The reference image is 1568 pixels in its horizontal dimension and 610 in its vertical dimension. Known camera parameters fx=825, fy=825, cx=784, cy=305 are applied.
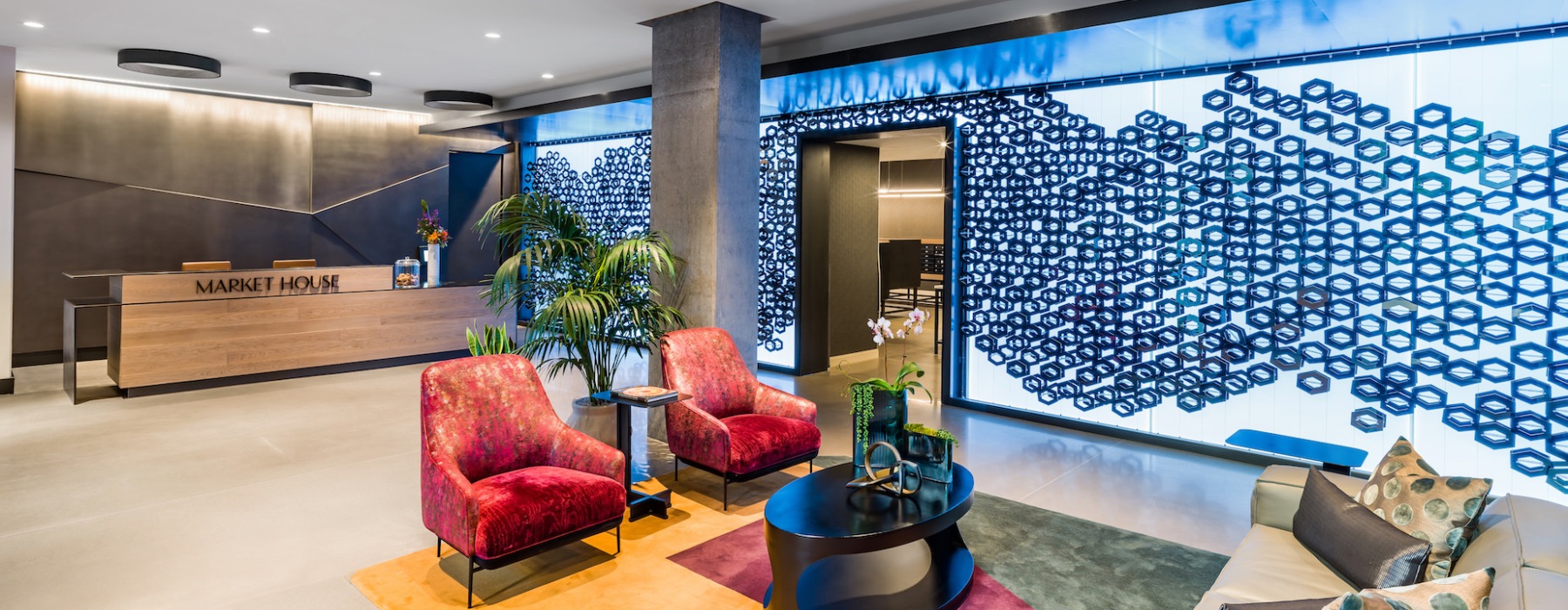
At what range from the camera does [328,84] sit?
8188mm

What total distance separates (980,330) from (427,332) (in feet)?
19.4

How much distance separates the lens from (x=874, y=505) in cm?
329

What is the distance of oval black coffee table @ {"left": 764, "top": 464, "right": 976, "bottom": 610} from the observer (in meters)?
2.99

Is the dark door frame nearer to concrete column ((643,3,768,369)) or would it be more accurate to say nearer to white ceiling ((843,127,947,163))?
white ceiling ((843,127,947,163))

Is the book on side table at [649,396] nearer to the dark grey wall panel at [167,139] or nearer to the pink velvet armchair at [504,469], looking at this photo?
the pink velvet armchair at [504,469]

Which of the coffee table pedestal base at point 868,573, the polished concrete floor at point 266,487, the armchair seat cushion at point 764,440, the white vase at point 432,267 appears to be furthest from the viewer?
the white vase at point 432,267

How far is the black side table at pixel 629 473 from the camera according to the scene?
416 centimetres

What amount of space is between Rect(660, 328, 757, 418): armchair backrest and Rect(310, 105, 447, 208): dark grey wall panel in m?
7.60

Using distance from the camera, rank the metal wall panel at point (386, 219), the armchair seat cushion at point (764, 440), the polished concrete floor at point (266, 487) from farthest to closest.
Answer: the metal wall panel at point (386, 219)
the armchair seat cushion at point (764, 440)
the polished concrete floor at point (266, 487)

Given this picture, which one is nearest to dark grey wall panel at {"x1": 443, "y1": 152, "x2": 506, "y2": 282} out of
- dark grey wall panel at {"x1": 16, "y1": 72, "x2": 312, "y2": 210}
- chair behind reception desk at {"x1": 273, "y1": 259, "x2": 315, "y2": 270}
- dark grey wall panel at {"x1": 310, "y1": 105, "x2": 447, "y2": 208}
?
dark grey wall panel at {"x1": 310, "y1": 105, "x2": 447, "y2": 208}

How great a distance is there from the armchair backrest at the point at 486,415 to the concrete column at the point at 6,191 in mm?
5879

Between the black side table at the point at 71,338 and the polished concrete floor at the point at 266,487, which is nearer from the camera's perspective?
the polished concrete floor at the point at 266,487

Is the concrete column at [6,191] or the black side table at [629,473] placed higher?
the concrete column at [6,191]

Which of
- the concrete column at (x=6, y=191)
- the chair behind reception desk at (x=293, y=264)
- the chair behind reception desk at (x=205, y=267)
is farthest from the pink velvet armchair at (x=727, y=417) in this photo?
the concrete column at (x=6, y=191)
